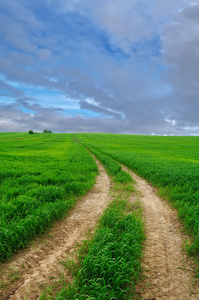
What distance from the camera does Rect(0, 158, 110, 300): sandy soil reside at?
3508 millimetres

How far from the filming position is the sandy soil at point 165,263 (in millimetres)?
3553

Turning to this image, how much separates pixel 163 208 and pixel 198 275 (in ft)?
13.6

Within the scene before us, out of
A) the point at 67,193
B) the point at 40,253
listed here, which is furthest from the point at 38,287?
the point at 67,193

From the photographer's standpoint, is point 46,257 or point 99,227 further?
point 99,227

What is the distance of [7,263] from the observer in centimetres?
423

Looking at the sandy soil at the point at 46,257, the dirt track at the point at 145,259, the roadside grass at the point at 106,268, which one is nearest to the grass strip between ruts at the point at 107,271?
the roadside grass at the point at 106,268

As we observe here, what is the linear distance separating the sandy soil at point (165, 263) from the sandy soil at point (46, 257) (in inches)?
77.2

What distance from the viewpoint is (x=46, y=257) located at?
4.48 metres

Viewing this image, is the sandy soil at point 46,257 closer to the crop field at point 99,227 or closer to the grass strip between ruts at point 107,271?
the crop field at point 99,227

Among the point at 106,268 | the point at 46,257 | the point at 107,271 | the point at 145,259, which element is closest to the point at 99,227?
the point at 145,259

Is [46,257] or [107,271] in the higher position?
[107,271]

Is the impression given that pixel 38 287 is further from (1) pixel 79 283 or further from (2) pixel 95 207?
(2) pixel 95 207

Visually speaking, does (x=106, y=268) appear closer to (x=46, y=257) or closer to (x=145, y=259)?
(x=145, y=259)

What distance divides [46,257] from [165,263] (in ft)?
10.5
